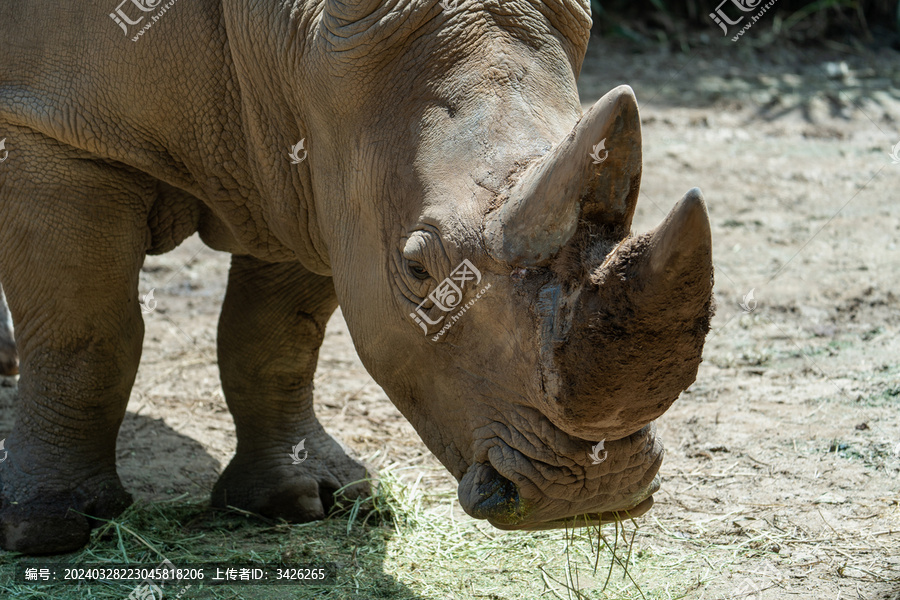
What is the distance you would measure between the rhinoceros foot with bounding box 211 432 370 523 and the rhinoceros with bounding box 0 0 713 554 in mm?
16

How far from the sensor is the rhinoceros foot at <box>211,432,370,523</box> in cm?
467

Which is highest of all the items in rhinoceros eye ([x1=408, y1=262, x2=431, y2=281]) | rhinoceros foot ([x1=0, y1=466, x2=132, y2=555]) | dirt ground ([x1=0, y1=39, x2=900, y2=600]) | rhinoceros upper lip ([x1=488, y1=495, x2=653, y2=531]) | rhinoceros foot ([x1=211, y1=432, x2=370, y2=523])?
rhinoceros eye ([x1=408, y1=262, x2=431, y2=281])

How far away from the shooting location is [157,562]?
412cm

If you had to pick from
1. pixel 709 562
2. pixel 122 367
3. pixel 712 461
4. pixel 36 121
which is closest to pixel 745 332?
pixel 712 461

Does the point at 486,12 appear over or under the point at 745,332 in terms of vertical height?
over

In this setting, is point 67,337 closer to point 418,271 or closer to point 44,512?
point 44,512

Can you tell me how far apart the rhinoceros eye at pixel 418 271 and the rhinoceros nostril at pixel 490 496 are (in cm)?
56

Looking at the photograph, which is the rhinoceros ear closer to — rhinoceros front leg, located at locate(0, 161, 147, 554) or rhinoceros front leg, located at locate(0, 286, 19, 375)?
rhinoceros front leg, located at locate(0, 161, 147, 554)

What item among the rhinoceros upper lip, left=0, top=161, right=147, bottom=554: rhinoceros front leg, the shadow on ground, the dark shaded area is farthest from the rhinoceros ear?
the dark shaded area

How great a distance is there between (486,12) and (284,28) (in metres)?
0.73

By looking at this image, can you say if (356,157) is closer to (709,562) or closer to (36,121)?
(36,121)

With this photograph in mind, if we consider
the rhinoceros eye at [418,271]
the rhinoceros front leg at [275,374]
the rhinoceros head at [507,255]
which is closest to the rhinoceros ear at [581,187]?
the rhinoceros head at [507,255]

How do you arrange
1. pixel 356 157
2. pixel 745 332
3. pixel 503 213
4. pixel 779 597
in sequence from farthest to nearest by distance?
pixel 745 332, pixel 779 597, pixel 356 157, pixel 503 213

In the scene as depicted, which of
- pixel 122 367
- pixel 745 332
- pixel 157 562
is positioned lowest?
pixel 745 332
